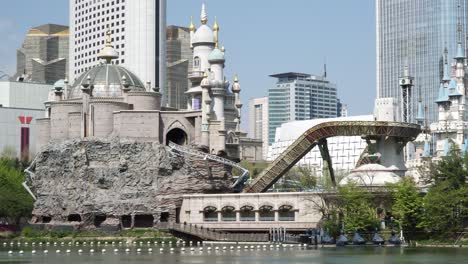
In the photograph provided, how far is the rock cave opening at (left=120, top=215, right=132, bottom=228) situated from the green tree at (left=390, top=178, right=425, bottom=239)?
39312 mm

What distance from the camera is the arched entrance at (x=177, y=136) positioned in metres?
151

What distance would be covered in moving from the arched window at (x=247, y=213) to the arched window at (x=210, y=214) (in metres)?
3.73

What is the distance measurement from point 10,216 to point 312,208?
157 ft

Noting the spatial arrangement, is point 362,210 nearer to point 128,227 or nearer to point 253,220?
point 253,220

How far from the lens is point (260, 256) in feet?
336

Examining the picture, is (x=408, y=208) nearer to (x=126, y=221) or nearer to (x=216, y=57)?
(x=126, y=221)

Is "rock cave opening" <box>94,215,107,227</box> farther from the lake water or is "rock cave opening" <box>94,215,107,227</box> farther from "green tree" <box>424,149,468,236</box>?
"green tree" <box>424,149,468,236</box>

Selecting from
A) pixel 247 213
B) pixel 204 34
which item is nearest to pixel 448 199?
pixel 247 213

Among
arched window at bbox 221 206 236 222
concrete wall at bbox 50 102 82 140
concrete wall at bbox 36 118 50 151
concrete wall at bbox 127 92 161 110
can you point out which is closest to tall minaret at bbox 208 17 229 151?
concrete wall at bbox 127 92 161 110

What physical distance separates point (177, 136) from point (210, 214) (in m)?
20.2

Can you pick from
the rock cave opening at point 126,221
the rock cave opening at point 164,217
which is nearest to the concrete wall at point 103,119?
the rock cave opening at point 126,221

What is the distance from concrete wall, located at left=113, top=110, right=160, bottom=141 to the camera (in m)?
142

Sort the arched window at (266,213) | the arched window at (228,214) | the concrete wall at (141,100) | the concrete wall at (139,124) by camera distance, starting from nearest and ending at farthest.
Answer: the arched window at (266,213)
the arched window at (228,214)
the concrete wall at (139,124)
the concrete wall at (141,100)

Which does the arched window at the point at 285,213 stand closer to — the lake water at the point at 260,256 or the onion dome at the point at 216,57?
the lake water at the point at 260,256
